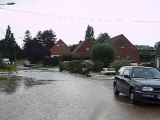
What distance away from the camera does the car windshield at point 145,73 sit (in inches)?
664

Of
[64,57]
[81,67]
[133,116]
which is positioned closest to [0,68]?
[81,67]

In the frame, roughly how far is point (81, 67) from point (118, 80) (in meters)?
32.3

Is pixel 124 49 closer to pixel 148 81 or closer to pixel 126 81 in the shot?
pixel 126 81

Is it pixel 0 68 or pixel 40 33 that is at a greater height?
pixel 40 33

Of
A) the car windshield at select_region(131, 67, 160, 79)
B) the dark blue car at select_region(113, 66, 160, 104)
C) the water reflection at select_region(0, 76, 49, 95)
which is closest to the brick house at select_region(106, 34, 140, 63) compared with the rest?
the water reflection at select_region(0, 76, 49, 95)

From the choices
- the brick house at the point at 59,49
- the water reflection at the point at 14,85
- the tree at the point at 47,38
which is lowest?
the water reflection at the point at 14,85

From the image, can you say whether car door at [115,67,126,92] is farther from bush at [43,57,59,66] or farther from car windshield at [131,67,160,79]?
bush at [43,57,59,66]

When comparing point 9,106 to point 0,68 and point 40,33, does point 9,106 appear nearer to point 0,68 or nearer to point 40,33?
point 0,68

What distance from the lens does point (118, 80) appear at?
19000mm

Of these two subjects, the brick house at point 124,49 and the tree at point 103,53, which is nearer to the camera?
the tree at point 103,53

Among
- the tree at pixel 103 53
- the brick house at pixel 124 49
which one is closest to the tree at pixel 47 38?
the brick house at pixel 124 49

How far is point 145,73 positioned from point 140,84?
1.92 meters

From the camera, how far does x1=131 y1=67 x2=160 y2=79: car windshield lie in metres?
16.9

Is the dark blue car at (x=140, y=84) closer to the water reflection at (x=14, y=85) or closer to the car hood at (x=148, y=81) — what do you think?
the car hood at (x=148, y=81)
